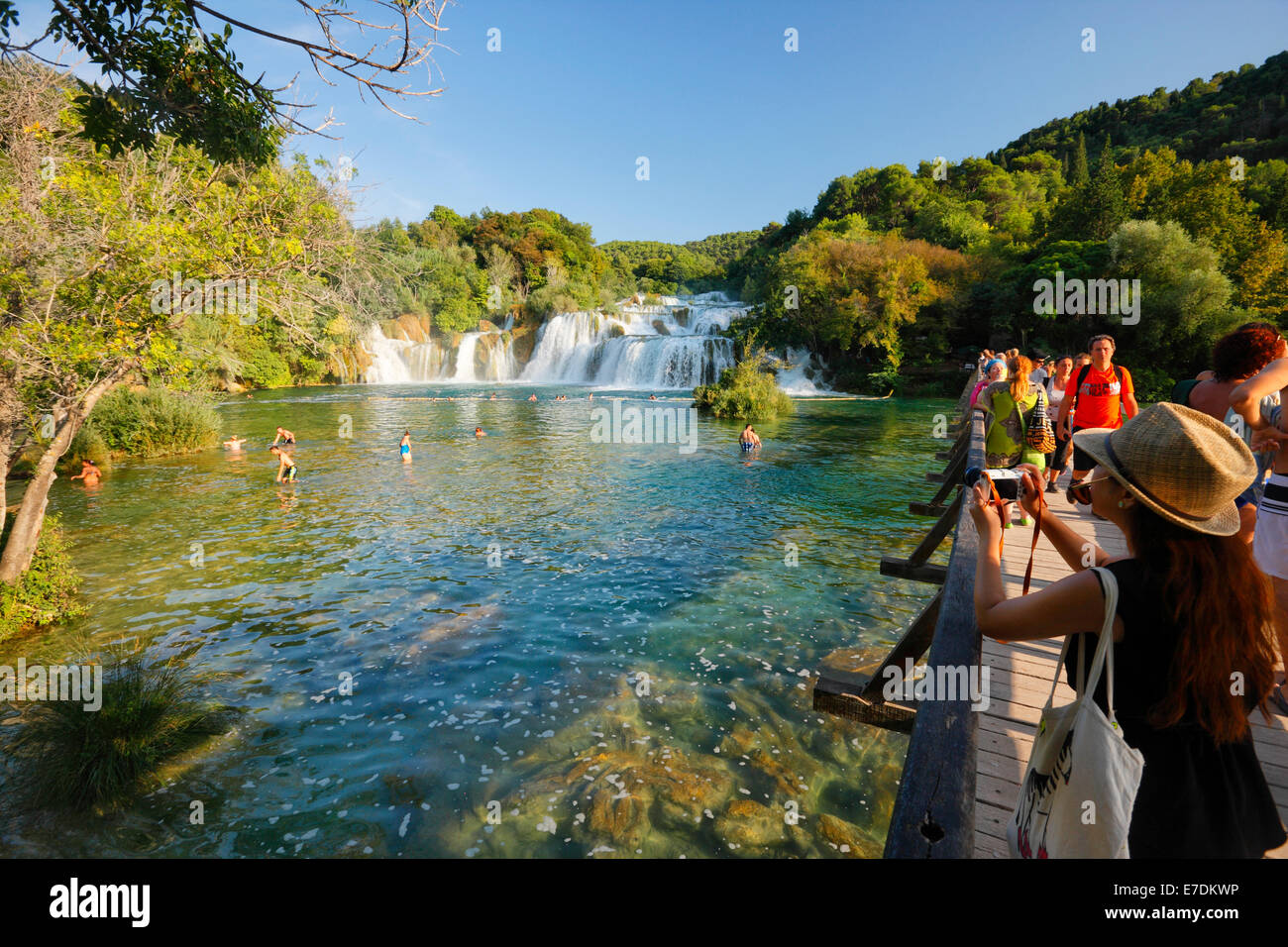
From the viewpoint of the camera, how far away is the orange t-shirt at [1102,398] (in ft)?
21.8

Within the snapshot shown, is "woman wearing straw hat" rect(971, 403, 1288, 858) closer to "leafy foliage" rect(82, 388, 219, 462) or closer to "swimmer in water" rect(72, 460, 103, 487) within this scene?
"swimmer in water" rect(72, 460, 103, 487)

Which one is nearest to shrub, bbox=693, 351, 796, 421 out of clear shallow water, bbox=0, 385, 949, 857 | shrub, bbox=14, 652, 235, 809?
clear shallow water, bbox=0, 385, 949, 857

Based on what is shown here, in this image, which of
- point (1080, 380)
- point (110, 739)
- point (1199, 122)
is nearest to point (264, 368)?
point (110, 739)

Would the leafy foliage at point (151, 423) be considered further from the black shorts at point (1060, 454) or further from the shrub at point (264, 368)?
the black shorts at point (1060, 454)

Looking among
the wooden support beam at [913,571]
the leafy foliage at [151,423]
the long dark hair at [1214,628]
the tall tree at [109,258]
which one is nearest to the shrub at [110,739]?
the tall tree at [109,258]

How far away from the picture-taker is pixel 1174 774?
178cm

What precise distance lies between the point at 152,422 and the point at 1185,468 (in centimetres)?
2585

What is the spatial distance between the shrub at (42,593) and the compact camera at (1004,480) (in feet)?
35.2

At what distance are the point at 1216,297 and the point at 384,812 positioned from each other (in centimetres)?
4315

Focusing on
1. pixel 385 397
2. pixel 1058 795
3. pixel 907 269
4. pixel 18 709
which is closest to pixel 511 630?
pixel 18 709

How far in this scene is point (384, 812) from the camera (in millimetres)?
4785

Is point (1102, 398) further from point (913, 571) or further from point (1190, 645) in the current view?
point (1190, 645)

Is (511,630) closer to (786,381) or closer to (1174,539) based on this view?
(1174,539)

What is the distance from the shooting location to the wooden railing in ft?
6.30
